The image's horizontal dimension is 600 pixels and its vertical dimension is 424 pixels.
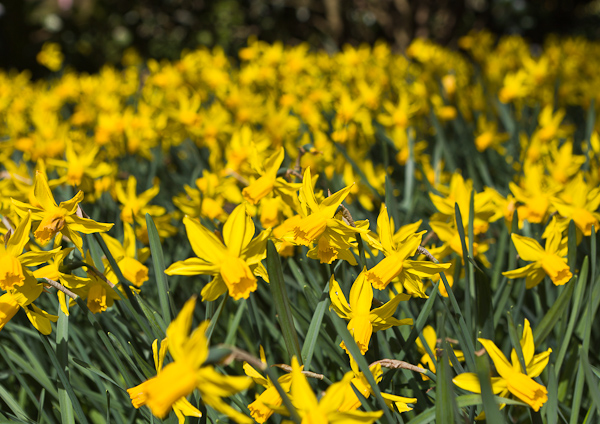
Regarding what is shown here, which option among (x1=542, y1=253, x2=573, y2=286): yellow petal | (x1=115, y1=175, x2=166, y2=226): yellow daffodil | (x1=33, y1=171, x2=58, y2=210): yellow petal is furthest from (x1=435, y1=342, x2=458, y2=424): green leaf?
(x1=115, y1=175, x2=166, y2=226): yellow daffodil

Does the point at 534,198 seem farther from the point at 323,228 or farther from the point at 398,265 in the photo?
the point at 323,228

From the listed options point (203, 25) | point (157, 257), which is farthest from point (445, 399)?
point (203, 25)

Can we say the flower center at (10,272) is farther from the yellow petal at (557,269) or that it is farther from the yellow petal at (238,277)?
the yellow petal at (557,269)

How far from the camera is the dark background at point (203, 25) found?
288 inches

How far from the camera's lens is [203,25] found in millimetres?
7723

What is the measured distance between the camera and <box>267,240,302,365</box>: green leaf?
2.54 feet

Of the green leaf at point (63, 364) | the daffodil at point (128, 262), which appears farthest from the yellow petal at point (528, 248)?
the green leaf at point (63, 364)

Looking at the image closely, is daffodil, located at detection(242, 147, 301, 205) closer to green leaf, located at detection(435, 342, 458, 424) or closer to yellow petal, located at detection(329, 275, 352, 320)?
yellow petal, located at detection(329, 275, 352, 320)

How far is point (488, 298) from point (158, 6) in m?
8.31

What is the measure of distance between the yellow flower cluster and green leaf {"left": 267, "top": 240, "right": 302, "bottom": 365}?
0.05 m

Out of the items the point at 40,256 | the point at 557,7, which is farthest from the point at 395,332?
the point at 557,7

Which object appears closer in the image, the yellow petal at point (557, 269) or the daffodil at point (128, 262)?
the yellow petal at point (557, 269)

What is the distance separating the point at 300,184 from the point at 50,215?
54 centimetres

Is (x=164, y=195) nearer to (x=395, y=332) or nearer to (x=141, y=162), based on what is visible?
(x=141, y=162)
